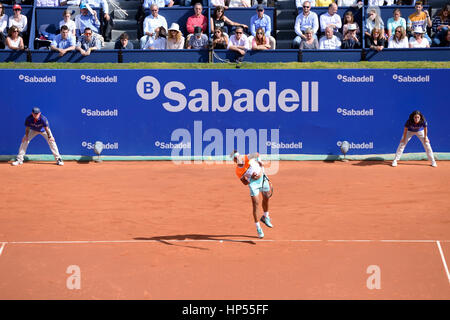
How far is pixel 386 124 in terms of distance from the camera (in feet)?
75.0

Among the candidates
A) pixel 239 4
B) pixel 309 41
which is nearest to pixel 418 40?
pixel 309 41

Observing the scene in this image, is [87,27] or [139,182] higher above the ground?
[87,27]

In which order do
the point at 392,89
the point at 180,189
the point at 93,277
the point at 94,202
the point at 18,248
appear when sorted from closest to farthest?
the point at 93,277
the point at 18,248
the point at 94,202
the point at 180,189
the point at 392,89

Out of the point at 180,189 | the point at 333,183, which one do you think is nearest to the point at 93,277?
the point at 180,189

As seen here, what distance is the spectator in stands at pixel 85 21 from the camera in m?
25.0

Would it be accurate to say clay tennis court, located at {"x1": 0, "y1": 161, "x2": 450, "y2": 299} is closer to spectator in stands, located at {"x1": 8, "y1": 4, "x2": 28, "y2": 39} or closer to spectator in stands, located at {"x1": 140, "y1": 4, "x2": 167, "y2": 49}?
spectator in stands, located at {"x1": 140, "y1": 4, "x2": 167, "y2": 49}

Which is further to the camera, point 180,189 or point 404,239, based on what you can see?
point 180,189

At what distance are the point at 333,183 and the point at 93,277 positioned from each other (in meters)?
9.19

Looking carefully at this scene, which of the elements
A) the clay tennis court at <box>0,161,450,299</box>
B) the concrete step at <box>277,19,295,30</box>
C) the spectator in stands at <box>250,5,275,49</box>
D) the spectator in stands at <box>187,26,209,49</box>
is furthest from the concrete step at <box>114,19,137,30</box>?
the clay tennis court at <box>0,161,450,299</box>

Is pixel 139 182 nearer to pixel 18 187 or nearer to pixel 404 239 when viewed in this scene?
pixel 18 187

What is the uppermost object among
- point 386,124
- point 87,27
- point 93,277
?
point 87,27

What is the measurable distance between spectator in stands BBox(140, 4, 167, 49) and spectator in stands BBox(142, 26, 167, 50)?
0.17 meters

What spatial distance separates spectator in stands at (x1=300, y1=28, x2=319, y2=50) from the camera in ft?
79.8

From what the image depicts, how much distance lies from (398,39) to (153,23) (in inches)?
328
